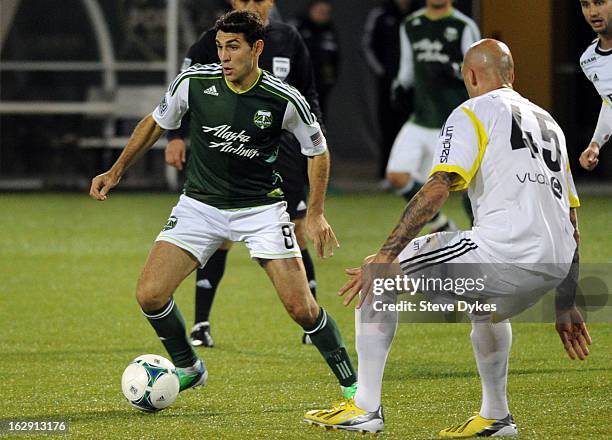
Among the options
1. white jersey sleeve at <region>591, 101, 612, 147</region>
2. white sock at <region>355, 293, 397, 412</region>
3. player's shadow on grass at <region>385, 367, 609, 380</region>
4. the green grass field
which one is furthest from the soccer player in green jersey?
white jersey sleeve at <region>591, 101, 612, 147</region>

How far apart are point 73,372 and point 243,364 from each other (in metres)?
0.91

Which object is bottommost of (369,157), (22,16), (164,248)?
(369,157)

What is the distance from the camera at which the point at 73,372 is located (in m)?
6.77

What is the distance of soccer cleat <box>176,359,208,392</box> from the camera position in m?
6.06

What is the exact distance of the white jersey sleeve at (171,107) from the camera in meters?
5.99

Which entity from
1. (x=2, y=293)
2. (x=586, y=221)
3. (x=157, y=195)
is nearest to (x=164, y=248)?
(x=2, y=293)

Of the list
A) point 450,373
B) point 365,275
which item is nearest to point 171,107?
point 365,275

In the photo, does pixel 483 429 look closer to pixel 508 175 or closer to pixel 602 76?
pixel 508 175

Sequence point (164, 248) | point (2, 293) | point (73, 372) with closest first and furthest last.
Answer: point (164, 248)
point (73, 372)
point (2, 293)

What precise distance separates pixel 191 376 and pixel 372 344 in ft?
4.32

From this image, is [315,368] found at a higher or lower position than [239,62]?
lower

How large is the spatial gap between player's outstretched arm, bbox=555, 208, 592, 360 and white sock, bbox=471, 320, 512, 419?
0.23 m

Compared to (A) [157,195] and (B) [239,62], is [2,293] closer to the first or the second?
(B) [239,62]

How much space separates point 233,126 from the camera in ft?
19.6
